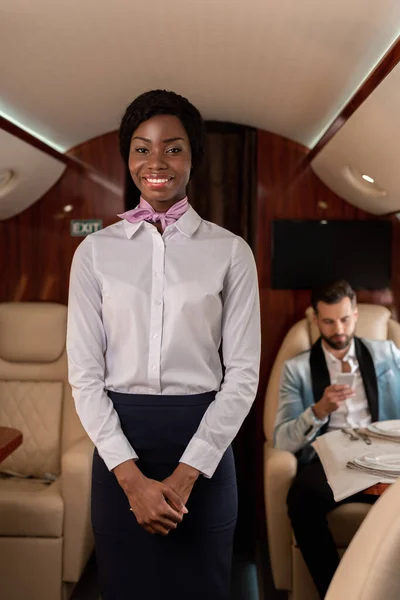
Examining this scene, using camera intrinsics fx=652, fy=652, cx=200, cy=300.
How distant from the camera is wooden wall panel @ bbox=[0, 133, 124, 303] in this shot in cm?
394

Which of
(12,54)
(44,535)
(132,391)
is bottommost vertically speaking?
(44,535)

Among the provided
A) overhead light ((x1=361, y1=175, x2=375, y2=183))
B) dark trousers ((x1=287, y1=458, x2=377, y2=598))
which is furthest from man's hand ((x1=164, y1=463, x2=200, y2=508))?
overhead light ((x1=361, y1=175, x2=375, y2=183))

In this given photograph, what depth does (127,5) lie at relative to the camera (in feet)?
6.64

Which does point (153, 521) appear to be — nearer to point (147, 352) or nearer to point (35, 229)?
point (147, 352)

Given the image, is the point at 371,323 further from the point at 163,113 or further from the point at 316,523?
the point at 163,113

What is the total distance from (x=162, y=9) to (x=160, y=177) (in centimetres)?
88

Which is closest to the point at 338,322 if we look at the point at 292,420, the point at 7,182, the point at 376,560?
the point at 292,420

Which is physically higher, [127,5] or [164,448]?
[127,5]

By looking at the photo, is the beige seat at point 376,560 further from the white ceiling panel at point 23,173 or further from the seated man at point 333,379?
the white ceiling panel at point 23,173

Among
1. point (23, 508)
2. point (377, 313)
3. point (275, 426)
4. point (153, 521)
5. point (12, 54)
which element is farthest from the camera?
point (377, 313)

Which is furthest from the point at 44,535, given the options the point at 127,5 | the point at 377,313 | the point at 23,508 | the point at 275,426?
the point at 127,5

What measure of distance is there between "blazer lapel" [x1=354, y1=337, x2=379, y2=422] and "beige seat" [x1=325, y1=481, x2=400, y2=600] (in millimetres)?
2071

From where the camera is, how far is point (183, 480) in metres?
1.43

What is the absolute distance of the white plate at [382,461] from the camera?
7.34 ft
